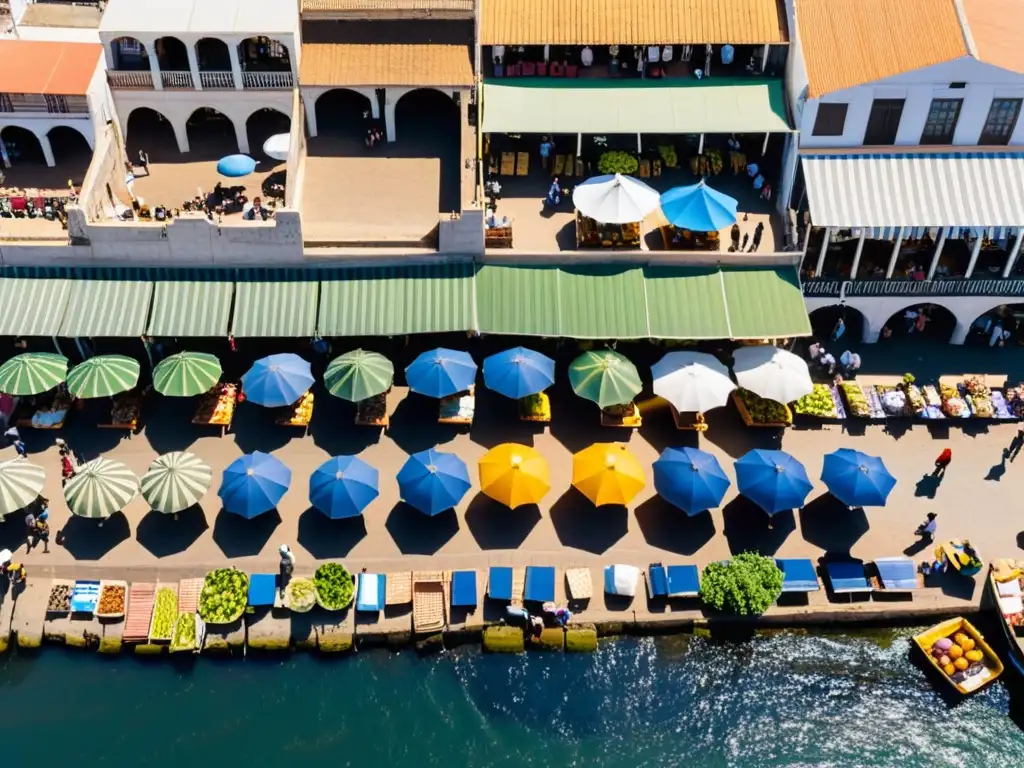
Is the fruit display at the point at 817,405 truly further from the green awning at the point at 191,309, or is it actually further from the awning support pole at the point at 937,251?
the green awning at the point at 191,309

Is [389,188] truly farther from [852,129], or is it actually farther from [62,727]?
[62,727]

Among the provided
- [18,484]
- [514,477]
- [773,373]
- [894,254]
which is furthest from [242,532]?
[894,254]

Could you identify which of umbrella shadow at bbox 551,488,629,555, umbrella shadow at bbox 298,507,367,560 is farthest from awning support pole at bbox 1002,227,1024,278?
umbrella shadow at bbox 298,507,367,560

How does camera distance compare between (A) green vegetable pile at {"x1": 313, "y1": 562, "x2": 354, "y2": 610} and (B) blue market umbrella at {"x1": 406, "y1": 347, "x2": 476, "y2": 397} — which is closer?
(A) green vegetable pile at {"x1": 313, "y1": 562, "x2": 354, "y2": 610}

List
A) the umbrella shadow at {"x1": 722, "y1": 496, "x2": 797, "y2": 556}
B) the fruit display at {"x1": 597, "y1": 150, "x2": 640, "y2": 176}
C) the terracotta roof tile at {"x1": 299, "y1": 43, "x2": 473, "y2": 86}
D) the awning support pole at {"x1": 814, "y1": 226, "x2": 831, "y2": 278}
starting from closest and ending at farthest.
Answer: the umbrella shadow at {"x1": 722, "y1": 496, "x2": 797, "y2": 556} < the awning support pole at {"x1": 814, "y1": 226, "x2": 831, "y2": 278} < the terracotta roof tile at {"x1": 299, "y1": 43, "x2": 473, "y2": 86} < the fruit display at {"x1": 597, "y1": 150, "x2": 640, "y2": 176}

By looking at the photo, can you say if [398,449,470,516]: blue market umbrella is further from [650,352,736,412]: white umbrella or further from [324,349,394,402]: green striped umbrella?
[650,352,736,412]: white umbrella

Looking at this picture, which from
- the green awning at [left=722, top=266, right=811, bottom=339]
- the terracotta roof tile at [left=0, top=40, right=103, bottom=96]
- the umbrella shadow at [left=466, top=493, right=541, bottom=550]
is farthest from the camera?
the terracotta roof tile at [left=0, top=40, right=103, bottom=96]

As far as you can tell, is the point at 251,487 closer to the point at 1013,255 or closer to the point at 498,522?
the point at 498,522
